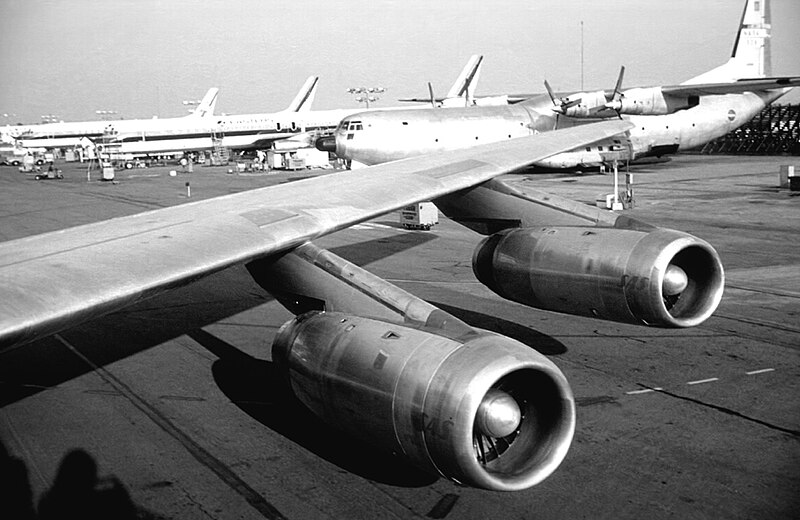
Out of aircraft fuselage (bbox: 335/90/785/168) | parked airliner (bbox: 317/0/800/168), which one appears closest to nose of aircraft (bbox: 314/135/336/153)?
parked airliner (bbox: 317/0/800/168)

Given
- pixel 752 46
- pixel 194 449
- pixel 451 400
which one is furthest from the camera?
pixel 752 46

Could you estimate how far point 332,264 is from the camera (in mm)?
7445

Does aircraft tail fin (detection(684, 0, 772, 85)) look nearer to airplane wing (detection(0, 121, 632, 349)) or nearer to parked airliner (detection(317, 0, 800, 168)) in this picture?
parked airliner (detection(317, 0, 800, 168))

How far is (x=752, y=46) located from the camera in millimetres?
52906

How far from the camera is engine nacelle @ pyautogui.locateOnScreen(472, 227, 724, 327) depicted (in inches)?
331

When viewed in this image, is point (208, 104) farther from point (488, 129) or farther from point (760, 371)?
point (760, 371)

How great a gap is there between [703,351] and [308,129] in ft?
274

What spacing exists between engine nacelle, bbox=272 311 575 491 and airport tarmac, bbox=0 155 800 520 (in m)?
1.02

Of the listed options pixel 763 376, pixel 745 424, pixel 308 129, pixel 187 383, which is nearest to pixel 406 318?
pixel 745 424

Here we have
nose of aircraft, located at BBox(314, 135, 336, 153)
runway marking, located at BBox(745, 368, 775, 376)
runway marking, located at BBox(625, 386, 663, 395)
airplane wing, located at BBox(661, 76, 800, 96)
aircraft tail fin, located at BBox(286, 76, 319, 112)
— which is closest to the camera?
runway marking, located at BBox(625, 386, 663, 395)

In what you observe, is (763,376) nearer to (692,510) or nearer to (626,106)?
(692,510)

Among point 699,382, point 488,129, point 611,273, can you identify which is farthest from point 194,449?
point 488,129

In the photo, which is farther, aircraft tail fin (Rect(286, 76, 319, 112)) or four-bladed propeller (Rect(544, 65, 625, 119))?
aircraft tail fin (Rect(286, 76, 319, 112))

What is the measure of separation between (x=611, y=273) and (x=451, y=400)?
3956 millimetres
